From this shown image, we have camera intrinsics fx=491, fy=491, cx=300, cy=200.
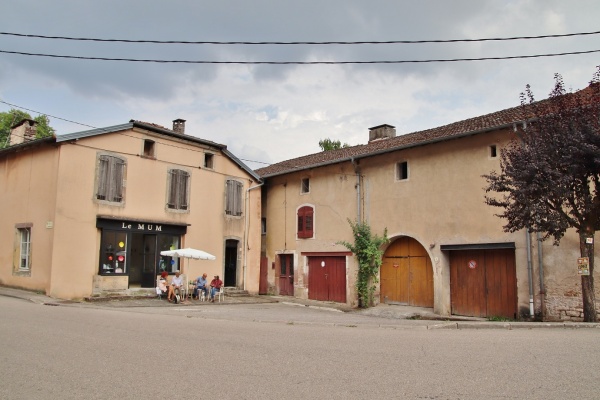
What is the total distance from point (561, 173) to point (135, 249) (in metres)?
15.3

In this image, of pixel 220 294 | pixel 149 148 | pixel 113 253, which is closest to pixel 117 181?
pixel 149 148

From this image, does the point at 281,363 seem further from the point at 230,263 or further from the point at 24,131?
the point at 24,131

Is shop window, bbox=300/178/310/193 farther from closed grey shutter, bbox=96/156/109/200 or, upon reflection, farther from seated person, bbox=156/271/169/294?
closed grey shutter, bbox=96/156/109/200

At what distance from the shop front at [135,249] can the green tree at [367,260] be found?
7.57 metres

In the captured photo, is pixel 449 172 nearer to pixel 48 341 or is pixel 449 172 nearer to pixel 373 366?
pixel 373 366

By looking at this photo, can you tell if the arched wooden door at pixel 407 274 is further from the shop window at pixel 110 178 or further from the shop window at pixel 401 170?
the shop window at pixel 110 178

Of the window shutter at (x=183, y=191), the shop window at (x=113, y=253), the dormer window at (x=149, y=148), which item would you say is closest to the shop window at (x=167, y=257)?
the window shutter at (x=183, y=191)

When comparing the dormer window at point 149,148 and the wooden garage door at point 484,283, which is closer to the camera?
the wooden garage door at point 484,283

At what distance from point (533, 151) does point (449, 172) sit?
201 inches

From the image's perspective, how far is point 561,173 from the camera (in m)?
12.0

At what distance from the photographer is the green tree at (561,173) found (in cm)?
1183

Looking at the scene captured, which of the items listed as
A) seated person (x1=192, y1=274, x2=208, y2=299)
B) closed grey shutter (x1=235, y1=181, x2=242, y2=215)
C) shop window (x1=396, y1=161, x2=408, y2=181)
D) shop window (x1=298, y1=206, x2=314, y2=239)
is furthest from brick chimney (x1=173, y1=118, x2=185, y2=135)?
shop window (x1=396, y1=161, x2=408, y2=181)

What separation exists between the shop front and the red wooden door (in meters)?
5.50

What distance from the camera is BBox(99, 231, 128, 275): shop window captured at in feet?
60.7
